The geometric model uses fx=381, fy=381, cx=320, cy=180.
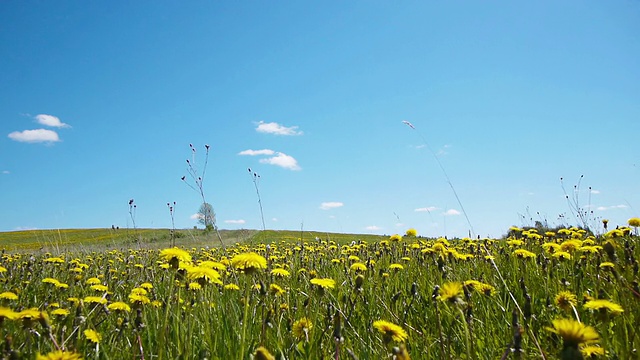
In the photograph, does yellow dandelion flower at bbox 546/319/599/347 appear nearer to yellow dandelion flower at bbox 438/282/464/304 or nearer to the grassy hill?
yellow dandelion flower at bbox 438/282/464/304

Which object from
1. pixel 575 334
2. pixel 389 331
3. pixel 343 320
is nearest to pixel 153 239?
pixel 343 320

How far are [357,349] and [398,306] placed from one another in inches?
48.6

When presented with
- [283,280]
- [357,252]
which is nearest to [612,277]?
[283,280]

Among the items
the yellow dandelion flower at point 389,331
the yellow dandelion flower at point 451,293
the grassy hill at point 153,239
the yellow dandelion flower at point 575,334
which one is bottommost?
the grassy hill at point 153,239

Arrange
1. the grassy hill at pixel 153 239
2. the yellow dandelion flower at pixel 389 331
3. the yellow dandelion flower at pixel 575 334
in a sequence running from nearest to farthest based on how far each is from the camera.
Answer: the yellow dandelion flower at pixel 575 334 → the yellow dandelion flower at pixel 389 331 → the grassy hill at pixel 153 239

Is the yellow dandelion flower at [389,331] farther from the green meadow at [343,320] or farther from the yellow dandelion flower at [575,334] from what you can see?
the yellow dandelion flower at [575,334]

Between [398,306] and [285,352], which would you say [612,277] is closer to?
[398,306]

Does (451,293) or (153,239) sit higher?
(451,293)

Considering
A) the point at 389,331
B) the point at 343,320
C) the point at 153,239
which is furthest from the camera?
the point at 153,239

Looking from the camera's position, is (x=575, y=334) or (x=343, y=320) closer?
(x=575, y=334)

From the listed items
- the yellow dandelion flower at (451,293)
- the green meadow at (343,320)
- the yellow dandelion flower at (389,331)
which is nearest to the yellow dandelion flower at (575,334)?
the green meadow at (343,320)

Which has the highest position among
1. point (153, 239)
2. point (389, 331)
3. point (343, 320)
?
point (389, 331)

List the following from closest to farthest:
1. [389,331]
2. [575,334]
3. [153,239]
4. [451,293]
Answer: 1. [575,334]
2. [451,293]
3. [389,331]
4. [153,239]

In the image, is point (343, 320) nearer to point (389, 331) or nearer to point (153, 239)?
point (389, 331)
